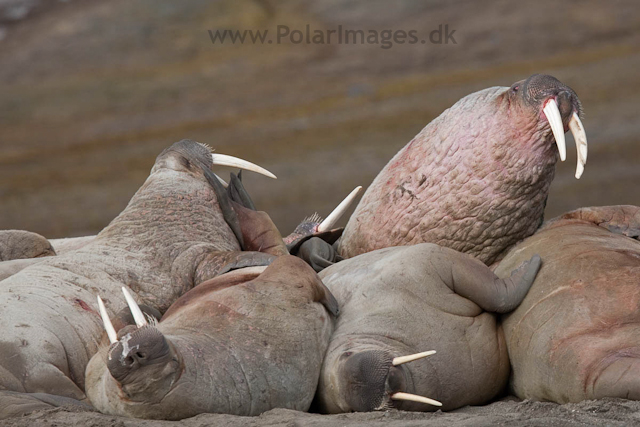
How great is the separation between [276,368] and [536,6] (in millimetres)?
22238

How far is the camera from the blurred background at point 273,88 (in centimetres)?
1608

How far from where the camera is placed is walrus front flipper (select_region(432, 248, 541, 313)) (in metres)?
4.11

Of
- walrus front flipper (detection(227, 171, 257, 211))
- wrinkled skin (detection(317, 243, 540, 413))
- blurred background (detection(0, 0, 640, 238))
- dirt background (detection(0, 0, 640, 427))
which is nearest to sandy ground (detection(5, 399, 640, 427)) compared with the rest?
wrinkled skin (detection(317, 243, 540, 413))

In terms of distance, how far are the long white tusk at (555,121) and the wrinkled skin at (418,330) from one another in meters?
0.53

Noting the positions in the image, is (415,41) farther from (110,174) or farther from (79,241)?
(79,241)

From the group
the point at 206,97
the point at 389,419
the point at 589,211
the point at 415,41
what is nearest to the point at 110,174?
the point at 206,97

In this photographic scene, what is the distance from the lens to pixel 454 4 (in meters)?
24.2

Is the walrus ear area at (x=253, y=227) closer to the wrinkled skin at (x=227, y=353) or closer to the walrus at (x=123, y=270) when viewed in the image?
the walrus at (x=123, y=270)

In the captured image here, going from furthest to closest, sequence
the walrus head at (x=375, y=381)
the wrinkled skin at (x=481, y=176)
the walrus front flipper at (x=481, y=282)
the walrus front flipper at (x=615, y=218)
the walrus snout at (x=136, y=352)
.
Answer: the walrus front flipper at (x=615, y=218) < the wrinkled skin at (x=481, y=176) < the walrus front flipper at (x=481, y=282) < the walrus head at (x=375, y=381) < the walrus snout at (x=136, y=352)

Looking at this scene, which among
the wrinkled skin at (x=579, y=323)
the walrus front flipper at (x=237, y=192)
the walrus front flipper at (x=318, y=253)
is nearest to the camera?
the wrinkled skin at (x=579, y=323)

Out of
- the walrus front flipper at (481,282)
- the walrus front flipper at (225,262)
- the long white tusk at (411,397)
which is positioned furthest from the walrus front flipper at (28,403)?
the walrus front flipper at (481,282)

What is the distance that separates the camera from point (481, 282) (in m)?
4.14

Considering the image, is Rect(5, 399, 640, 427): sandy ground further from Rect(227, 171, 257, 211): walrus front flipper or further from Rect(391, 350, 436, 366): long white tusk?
Rect(227, 171, 257, 211): walrus front flipper

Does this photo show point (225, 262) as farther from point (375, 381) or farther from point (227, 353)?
point (375, 381)
